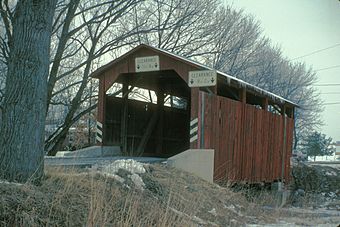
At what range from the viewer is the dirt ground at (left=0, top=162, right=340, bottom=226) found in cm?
438

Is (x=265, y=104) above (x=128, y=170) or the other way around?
above

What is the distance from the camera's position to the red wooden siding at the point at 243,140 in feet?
37.8

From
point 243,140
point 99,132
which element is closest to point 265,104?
point 243,140

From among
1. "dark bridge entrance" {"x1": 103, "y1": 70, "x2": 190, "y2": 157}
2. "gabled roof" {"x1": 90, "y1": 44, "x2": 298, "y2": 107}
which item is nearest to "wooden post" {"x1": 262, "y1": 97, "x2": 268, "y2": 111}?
"gabled roof" {"x1": 90, "y1": 44, "x2": 298, "y2": 107}

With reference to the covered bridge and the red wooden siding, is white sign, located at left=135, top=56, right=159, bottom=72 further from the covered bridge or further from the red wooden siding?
the red wooden siding

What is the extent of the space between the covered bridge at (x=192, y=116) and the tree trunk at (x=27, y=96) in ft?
19.5

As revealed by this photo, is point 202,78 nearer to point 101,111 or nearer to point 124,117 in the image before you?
point 101,111

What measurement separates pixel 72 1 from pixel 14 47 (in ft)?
30.8

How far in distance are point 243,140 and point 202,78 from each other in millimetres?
2927

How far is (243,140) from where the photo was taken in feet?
43.4

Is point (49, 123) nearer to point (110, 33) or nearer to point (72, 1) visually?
point (110, 33)

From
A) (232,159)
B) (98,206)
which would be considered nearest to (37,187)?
(98,206)

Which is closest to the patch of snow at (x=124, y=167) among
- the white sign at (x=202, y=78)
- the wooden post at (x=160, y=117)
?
the white sign at (x=202, y=78)

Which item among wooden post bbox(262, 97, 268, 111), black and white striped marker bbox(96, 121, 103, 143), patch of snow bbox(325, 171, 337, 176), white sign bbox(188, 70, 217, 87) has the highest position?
white sign bbox(188, 70, 217, 87)
